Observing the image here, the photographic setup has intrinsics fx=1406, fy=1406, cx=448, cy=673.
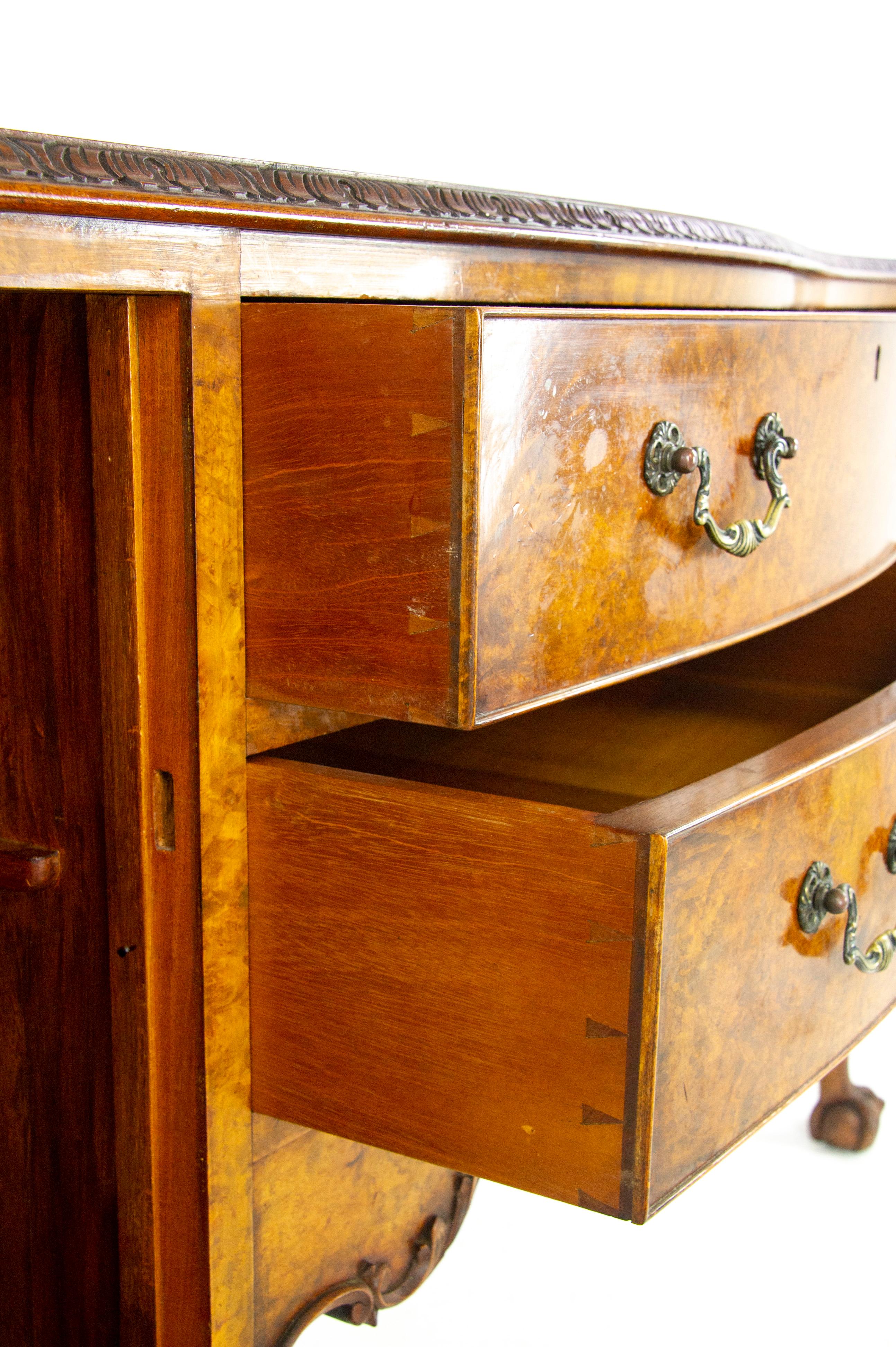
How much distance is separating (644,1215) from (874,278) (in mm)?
712

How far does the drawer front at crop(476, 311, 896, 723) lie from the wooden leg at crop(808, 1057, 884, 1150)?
0.64 metres

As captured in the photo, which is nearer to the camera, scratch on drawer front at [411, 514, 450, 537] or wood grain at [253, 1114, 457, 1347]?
scratch on drawer front at [411, 514, 450, 537]

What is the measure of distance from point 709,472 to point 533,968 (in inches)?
8.5

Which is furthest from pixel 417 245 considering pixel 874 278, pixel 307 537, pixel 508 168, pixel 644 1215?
pixel 508 168

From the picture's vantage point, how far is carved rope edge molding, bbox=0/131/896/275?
0.42m

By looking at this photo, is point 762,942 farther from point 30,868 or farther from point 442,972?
point 30,868

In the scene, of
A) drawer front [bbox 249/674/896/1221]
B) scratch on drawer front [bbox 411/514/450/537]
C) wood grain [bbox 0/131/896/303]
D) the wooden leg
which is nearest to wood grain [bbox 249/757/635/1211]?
drawer front [bbox 249/674/896/1221]

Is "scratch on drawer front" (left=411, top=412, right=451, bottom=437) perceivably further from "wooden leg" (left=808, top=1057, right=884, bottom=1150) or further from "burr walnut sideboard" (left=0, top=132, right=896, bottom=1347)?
"wooden leg" (left=808, top=1057, right=884, bottom=1150)

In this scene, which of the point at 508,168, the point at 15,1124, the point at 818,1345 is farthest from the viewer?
the point at 508,168

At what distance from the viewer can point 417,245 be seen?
556 mm

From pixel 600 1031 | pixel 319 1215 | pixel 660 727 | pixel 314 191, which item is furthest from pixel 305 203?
pixel 660 727

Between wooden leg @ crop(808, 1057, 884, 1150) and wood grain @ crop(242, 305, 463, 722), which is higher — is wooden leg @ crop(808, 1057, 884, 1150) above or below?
below

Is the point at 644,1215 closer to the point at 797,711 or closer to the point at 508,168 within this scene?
the point at 797,711

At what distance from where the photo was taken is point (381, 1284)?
28.5 inches
